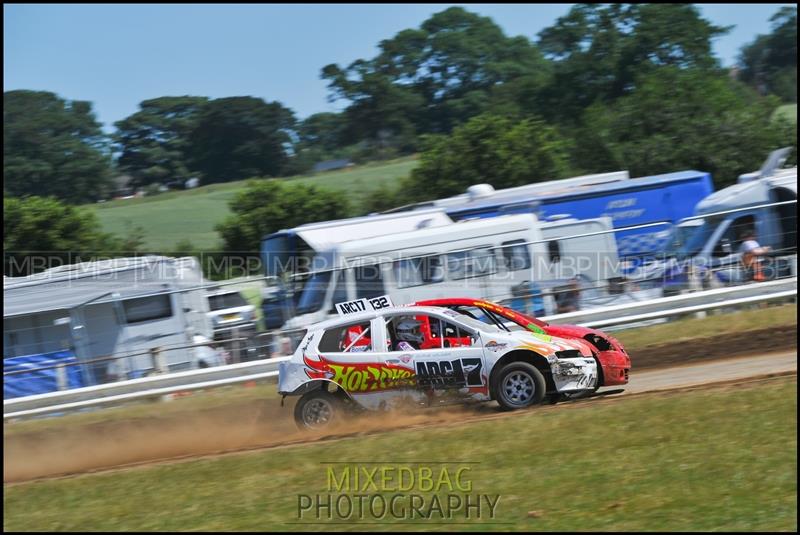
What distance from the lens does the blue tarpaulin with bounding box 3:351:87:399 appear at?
44.6 feet

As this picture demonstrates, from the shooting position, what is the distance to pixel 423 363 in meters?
9.91

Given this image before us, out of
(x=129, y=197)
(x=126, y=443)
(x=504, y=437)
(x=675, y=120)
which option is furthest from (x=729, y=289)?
(x=129, y=197)

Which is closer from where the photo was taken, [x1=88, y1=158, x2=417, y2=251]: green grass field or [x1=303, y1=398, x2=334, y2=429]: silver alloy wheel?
[x1=303, y1=398, x2=334, y2=429]: silver alloy wheel

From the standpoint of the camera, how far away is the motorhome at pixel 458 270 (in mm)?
14211

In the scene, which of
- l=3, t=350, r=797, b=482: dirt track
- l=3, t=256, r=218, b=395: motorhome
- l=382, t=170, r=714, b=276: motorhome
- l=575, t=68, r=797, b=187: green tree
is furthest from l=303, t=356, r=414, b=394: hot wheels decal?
l=575, t=68, r=797, b=187: green tree

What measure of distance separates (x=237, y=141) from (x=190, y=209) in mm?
10029

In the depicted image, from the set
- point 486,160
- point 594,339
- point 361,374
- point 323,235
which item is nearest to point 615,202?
point 323,235

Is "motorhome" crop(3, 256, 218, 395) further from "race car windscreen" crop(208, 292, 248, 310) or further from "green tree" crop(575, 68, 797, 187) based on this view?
"green tree" crop(575, 68, 797, 187)

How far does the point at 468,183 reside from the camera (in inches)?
1379

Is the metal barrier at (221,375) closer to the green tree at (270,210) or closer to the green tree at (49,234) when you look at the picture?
the green tree at (49,234)

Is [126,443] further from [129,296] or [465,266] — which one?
[465,266]

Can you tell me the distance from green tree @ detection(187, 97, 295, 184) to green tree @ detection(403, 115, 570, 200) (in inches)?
534

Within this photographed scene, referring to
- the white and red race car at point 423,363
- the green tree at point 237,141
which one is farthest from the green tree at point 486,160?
the white and red race car at point 423,363

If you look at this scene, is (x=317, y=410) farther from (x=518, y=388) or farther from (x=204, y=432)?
(x=518, y=388)
